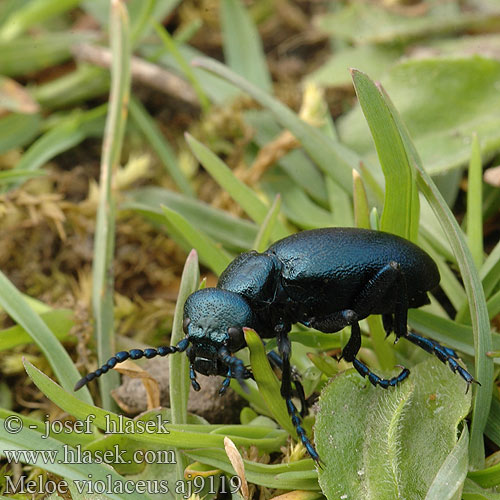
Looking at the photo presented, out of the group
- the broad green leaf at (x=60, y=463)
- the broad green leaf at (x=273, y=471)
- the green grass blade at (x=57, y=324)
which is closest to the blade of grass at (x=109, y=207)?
the green grass blade at (x=57, y=324)

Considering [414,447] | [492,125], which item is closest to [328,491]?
[414,447]

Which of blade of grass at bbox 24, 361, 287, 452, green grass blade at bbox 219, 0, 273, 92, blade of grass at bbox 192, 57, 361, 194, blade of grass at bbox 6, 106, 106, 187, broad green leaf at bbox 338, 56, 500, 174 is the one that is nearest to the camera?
blade of grass at bbox 24, 361, 287, 452

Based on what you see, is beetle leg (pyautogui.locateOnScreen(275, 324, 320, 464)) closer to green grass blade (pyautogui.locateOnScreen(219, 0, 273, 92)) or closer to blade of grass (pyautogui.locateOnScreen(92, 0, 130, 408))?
blade of grass (pyautogui.locateOnScreen(92, 0, 130, 408))

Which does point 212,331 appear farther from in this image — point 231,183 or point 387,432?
point 231,183

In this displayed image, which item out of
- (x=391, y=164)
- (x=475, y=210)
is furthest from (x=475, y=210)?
(x=391, y=164)

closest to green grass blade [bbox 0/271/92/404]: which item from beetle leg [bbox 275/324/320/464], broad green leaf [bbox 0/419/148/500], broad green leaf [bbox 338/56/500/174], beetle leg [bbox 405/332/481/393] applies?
broad green leaf [bbox 0/419/148/500]

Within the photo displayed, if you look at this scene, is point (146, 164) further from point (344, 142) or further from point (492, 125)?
point (492, 125)

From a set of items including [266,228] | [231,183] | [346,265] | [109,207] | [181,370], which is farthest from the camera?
[109,207]
